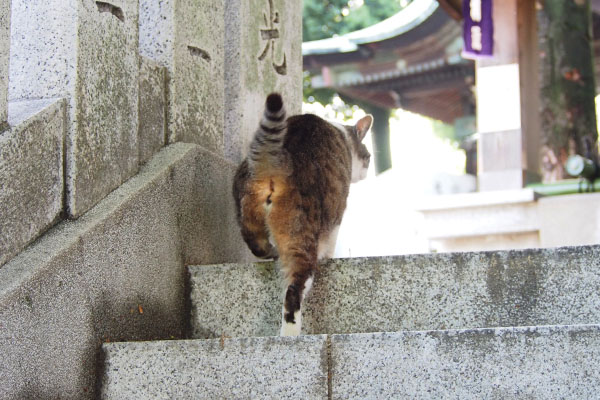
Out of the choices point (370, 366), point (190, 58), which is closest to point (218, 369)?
point (370, 366)

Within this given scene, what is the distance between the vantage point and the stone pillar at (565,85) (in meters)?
8.33

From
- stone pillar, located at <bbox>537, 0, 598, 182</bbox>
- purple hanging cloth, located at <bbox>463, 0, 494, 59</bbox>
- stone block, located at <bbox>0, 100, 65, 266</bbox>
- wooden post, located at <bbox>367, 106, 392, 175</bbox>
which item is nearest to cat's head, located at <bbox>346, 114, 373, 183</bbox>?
stone block, located at <bbox>0, 100, 65, 266</bbox>

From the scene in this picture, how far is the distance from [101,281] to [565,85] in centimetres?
663

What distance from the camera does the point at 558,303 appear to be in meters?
3.18

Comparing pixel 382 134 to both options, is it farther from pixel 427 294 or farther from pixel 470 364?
pixel 470 364

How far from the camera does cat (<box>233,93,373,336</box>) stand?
330 centimetres

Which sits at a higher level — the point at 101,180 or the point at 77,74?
the point at 77,74

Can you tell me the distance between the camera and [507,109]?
28.2 ft

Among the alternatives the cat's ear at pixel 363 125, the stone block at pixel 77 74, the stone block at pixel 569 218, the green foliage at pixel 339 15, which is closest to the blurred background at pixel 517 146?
the stone block at pixel 569 218

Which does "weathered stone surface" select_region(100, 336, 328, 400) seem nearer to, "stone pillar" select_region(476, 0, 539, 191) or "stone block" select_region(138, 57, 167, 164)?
"stone block" select_region(138, 57, 167, 164)

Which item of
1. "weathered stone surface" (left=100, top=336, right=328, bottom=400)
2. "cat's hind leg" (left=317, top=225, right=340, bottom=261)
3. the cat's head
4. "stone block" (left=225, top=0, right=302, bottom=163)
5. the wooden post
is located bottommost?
"weathered stone surface" (left=100, top=336, right=328, bottom=400)

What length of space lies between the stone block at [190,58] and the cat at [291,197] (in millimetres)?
447

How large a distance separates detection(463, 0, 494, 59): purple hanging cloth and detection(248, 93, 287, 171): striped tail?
19.0 feet

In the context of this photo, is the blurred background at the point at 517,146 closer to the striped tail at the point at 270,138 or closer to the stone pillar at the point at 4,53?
the striped tail at the point at 270,138
